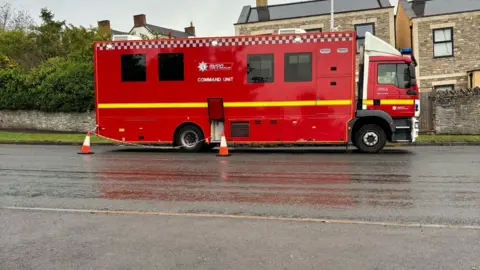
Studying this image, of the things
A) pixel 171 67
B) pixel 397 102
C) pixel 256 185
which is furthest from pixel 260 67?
pixel 256 185

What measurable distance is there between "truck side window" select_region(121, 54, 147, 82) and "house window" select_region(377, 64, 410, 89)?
302 inches

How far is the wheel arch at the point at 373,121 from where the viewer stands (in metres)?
14.1

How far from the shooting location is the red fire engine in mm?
14328

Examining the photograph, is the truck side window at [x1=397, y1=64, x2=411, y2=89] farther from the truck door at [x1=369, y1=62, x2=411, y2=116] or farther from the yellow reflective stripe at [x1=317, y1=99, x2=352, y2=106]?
the yellow reflective stripe at [x1=317, y1=99, x2=352, y2=106]

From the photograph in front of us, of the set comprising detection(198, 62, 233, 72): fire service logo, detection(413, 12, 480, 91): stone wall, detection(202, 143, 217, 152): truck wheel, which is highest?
detection(413, 12, 480, 91): stone wall

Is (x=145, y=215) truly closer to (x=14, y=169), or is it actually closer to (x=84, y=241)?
(x=84, y=241)

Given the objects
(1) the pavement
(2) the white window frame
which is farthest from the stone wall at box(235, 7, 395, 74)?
(1) the pavement

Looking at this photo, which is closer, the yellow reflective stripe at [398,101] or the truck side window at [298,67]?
the yellow reflective stripe at [398,101]

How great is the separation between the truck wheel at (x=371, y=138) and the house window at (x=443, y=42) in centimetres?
1491

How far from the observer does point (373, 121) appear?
14555mm

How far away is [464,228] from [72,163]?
390 inches

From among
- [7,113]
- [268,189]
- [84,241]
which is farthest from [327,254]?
[7,113]

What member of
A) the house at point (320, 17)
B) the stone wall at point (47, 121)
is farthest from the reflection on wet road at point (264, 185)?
the house at point (320, 17)

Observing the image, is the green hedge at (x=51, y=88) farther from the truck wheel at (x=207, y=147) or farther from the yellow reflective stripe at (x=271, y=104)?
the yellow reflective stripe at (x=271, y=104)
